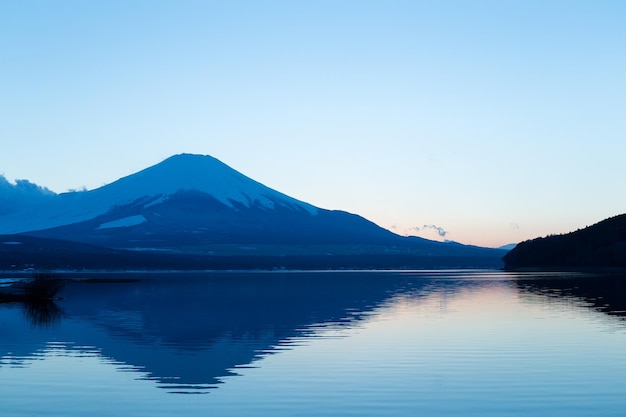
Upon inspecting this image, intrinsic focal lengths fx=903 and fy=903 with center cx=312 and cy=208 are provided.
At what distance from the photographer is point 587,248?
18862 cm

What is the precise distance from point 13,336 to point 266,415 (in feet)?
74.3

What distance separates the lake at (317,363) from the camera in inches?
907

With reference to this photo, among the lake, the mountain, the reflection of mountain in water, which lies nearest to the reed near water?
the reflection of mountain in water

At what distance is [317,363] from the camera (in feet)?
102

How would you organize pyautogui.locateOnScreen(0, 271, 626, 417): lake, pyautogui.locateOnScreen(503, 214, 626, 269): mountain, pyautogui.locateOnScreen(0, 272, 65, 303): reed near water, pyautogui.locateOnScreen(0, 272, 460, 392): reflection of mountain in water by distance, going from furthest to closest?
pyautogui.locateOnScreen(503, 214, 626, 269): mountain < pyautogui.locateOnScreen(0, 272, 65, 303): reed near water < pyautogui.locateOnScreen(0, 272, 460, 392): reflection of mountain in water < pyautogui.locateOnScreen(0, 271, 626, 417): lake

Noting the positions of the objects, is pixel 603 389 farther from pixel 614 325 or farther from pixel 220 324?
pixel 220 324

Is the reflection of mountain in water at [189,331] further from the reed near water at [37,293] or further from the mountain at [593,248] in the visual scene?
the mountain at [593,248]

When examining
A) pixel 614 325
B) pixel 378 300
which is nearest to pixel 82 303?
pixel 378 300

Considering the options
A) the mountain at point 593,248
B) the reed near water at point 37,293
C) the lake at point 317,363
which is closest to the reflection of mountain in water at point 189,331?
the lake at point 317,363

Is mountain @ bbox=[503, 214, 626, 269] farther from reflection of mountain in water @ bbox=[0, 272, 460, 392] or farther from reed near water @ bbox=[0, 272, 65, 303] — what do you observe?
reed near water @ bbox=[0, 272, 65, 303]

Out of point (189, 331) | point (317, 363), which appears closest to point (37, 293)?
point (189, 331)

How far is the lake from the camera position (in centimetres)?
2303

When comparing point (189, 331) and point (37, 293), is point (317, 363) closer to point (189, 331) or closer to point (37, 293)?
point (189, 331)

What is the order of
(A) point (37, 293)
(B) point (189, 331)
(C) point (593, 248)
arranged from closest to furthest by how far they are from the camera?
(B) point (189, 331) < (A) point (37, 293) < (C) point (593, 248)
